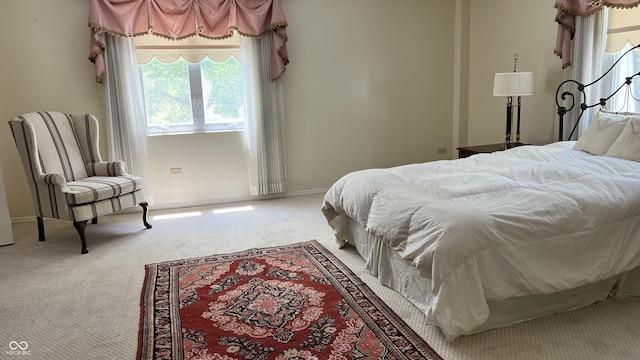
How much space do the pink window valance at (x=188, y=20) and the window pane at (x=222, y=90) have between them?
0.37m

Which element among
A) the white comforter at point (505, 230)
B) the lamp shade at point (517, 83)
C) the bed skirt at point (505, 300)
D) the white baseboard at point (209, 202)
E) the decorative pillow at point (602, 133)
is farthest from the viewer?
the white baseboard at point (209, 202)

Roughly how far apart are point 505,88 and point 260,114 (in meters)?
2.52

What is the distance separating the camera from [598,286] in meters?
2.56

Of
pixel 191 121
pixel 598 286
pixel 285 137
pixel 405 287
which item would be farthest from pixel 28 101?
pixel 598 286

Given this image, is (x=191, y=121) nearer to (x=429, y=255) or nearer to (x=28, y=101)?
(x=28, y=101)

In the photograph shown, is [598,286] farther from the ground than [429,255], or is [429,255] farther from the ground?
[429,255]

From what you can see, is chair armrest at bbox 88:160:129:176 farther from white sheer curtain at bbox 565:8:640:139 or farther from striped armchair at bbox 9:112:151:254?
white sheer curtain at bbox 565:8:640:139

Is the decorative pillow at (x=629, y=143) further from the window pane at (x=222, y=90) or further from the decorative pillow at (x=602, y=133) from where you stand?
the window pane at (x=222, y=90)

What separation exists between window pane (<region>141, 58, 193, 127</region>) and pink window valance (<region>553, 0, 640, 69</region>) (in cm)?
370

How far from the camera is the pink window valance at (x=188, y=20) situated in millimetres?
4395

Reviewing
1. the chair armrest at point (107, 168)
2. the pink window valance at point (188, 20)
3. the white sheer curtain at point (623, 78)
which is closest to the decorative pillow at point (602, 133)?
the white sheer curtain at point (623, 78)

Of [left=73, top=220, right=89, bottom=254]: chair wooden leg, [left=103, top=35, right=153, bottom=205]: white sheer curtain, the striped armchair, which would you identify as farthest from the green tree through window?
[left=73, top=220, right=89, bottom=254]: chair wooden leg

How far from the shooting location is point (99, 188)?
3771 millimetres

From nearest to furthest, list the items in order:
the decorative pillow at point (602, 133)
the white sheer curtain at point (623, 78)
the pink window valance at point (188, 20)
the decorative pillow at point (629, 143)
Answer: the decorative pillow at point (629, 143) → the decorative pillow at point (602, 133) → the white sheer curtain at point (623, 78) → the pink window valance at point (188, 20)
